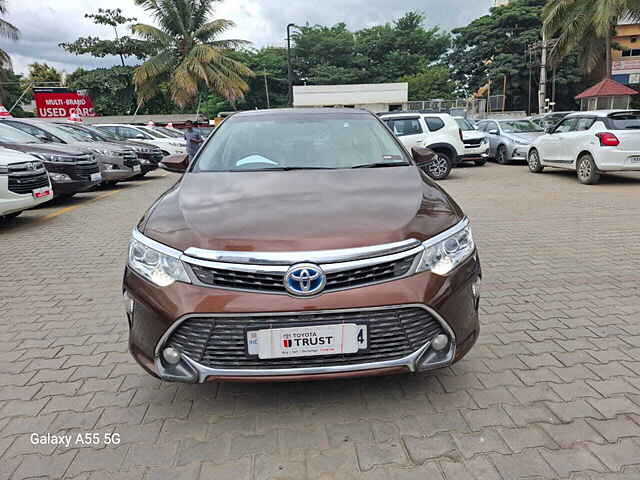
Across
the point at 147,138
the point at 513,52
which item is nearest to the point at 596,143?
the point at 147,138

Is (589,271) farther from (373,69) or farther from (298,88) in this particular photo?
(373,69)

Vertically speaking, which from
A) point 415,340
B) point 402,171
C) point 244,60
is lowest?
point 415,340

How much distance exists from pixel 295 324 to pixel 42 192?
6569 millimetres

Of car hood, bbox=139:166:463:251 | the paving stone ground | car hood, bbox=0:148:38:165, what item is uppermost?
car hood, bbox=0:148:38:165

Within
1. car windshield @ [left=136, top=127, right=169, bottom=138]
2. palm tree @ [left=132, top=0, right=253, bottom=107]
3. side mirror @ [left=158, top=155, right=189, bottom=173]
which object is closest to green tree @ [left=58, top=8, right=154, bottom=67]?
palm tree @ [left=132, top=0, right=253, bottom=107]

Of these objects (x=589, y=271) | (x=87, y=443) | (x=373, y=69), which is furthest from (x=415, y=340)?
(x=373, y=69)

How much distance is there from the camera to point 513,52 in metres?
40.6

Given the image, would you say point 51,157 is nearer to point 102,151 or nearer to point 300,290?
point 102,151

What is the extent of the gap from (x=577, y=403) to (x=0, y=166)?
23.6 ft

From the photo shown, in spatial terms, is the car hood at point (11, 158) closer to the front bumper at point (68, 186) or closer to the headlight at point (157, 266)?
the front bumper at point (68, 186)

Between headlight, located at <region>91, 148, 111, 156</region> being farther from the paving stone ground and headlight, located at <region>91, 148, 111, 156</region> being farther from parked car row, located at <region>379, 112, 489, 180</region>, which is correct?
the paving stone ground

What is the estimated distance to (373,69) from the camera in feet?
162

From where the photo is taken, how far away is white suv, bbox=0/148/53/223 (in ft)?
21.6

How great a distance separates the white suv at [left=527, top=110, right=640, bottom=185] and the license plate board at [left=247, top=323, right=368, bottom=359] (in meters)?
9.32
